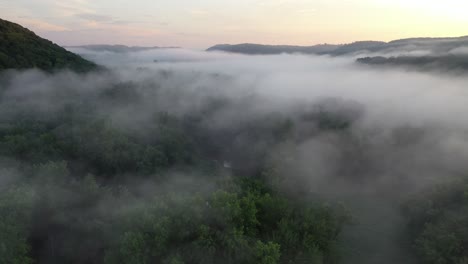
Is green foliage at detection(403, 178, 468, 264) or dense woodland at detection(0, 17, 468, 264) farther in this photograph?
green foliage at detection(403, 178, 468, 264)

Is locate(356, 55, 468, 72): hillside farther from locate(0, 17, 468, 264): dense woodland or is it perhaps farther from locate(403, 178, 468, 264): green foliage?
locate(403, 178, 468, 264): green foliage

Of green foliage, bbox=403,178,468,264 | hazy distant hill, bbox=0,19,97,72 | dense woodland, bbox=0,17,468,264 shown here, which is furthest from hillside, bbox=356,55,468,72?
hazy distant hill, bbox=0,19,97,72

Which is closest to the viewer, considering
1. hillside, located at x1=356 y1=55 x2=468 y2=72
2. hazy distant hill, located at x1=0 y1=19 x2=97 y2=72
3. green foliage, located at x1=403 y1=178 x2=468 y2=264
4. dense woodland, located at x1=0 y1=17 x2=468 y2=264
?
dense woodland, located at x1=0 y1=17 x2=468 y2=264

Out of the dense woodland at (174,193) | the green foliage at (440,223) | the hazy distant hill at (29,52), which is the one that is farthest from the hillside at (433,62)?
the hazy distant hill at (29,52)

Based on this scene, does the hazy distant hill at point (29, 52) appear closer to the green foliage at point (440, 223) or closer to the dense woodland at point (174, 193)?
the dense woodland at point (174, 193)

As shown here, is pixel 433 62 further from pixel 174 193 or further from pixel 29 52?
pixel 174 193

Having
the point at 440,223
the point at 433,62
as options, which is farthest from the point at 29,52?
the point at 433,62

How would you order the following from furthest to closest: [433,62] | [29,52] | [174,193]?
[433,62] → [29,52] → [174,193]

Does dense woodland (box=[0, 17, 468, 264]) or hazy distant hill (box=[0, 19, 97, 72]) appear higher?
hazy distant hill (box=[0, 19, 97, 72])

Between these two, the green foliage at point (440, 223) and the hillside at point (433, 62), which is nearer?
the green foliage at point (440, 223)
